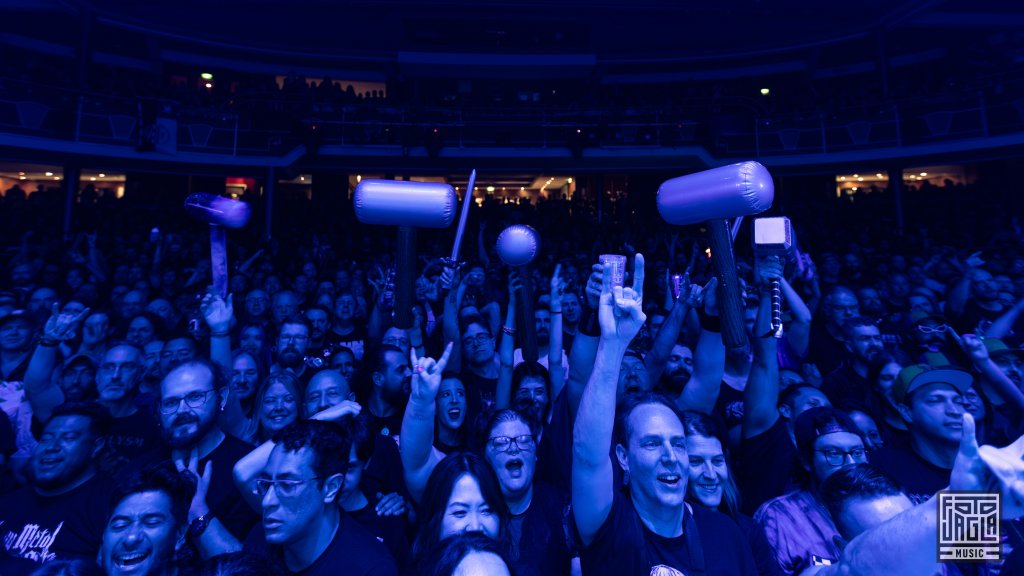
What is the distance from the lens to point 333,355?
3.55 metres

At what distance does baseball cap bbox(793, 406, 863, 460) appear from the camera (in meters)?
2.21

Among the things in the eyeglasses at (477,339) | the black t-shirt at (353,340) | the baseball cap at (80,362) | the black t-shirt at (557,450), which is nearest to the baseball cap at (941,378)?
the black t-shirt at (557,450)

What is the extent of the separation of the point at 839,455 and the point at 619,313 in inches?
50.2

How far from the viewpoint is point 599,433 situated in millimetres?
1456

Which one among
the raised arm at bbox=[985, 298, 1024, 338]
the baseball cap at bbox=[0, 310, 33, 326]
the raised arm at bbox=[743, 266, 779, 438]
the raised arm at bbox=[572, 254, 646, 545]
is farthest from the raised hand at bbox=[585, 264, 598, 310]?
the baseball cap at bbox=[0, 310, 33, 326]

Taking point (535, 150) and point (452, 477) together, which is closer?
point (452, 477)

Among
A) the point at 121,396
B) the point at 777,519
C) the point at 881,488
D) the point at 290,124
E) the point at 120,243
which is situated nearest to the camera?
the point at 881,488

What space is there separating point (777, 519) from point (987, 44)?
50.7 feet

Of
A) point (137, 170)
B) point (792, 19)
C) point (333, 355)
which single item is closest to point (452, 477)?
point (333, 355)

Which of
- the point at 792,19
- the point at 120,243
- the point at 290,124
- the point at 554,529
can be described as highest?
the point at 792,19

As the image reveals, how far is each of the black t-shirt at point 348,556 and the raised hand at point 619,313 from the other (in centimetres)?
106

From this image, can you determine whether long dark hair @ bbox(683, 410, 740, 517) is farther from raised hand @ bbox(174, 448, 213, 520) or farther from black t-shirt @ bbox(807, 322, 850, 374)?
black t-shirt @ bbox(807, 322, 850, 374)

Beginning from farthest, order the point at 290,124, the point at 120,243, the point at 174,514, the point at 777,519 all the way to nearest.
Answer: the point at 290,124, the point at 120,243, the point at 777,519, the point at 174,514

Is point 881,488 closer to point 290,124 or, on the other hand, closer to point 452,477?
point 452,477
